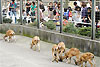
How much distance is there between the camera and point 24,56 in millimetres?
9328

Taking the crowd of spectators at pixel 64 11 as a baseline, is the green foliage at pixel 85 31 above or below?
below

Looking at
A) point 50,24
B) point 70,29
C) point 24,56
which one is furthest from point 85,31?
point 24,56

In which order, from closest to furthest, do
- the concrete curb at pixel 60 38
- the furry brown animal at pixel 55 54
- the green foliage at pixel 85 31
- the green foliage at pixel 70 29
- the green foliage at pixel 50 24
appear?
the furry brown animal at pixel 55 54 → the concrete curb at pixel 60 38 → the green foliage at pixel 85 31 → the green foliage at pixel 70 29 → the green foliage at pixel 50 24

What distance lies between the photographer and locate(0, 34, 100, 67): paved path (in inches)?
321

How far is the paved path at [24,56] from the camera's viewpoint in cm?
817

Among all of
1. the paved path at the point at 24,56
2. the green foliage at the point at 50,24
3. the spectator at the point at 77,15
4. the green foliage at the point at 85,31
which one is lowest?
the paved path at the point at 24,56

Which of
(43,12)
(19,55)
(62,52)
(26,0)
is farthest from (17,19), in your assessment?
(62,52)

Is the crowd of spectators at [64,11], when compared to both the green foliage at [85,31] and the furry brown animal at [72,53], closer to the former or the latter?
the green foliage at [85,31]

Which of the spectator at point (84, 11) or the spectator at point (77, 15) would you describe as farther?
the spectator at point (77, 15)

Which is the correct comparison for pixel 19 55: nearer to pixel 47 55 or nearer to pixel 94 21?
pixel 47 55

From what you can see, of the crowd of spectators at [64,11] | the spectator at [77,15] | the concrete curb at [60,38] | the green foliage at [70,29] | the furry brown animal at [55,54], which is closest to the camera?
the furry brown animal at [55,54]

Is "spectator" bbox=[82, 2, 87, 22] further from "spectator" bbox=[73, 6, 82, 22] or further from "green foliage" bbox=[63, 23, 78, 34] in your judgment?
"green foliage" bbox=[63, 23, 78, 34]

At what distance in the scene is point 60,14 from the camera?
37.0ft

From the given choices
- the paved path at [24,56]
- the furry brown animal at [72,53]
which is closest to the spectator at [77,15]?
the paved path at [24,56]
